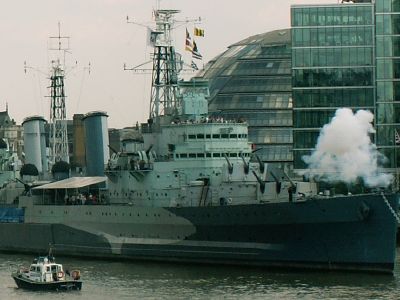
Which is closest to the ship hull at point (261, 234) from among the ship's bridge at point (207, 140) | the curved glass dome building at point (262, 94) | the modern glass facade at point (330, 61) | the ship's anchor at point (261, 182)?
the ship's anchor at point (261, 182)

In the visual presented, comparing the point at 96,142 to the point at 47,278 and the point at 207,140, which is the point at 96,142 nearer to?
the point at 207,140

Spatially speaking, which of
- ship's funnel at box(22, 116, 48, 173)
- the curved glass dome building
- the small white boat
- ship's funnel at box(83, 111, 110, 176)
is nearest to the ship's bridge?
ship's funnel at box(83, 111, 110, 176)

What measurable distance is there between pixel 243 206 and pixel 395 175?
90.0 feet

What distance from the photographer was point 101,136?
7056 centimetres

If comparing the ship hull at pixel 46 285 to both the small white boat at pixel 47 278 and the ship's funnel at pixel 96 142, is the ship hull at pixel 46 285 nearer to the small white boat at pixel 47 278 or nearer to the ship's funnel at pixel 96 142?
the small white boat at pixel 47 278

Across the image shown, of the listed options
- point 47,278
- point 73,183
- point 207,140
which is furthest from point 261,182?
point 73,183

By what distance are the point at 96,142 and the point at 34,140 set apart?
12.4 meters

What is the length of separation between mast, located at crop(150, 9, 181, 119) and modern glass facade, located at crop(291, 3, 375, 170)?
56.2 ft

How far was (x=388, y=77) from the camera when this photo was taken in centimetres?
8094

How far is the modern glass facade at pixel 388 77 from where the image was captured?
263 feet

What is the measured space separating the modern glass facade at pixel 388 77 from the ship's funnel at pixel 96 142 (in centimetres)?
1961

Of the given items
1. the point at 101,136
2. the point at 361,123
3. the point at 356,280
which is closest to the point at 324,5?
the point at 101,136

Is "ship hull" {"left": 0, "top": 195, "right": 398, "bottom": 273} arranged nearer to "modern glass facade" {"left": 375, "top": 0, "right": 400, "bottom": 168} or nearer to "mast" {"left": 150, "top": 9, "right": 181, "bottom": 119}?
"mast" {"left": 150, "top": 9, "right": 181, "bottom": 119}

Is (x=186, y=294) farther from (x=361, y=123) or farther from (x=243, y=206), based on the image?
(x=361, y=123)
